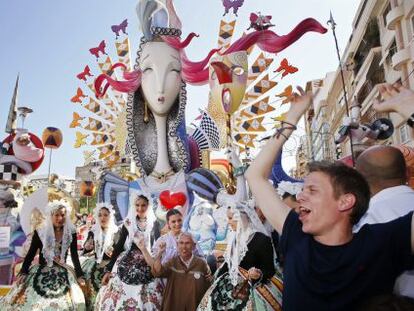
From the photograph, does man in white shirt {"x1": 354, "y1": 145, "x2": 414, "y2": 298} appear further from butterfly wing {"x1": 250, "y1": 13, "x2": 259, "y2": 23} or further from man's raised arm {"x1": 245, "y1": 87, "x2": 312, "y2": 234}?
butterfly wing {"x1": 250, "y1": 13, "x2": 259, "y2": 23}

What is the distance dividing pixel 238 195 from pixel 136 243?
1084 mm

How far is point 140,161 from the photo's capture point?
23.7 feet

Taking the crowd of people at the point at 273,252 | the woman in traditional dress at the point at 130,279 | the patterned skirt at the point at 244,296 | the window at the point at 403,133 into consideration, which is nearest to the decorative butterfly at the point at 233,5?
the crowd of people at the point at 273,252

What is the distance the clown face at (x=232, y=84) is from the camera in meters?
6.45

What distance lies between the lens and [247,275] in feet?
10.0

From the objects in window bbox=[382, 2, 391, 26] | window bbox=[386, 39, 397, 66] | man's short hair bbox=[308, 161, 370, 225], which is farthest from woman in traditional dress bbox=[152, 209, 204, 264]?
window bbox=[382, 2, 391, 26]

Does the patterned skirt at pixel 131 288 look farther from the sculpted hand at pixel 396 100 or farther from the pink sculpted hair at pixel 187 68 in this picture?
the pink sculpted hair at pixel 187 68

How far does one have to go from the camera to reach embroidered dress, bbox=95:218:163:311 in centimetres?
377

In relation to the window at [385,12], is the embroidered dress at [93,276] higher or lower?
lower

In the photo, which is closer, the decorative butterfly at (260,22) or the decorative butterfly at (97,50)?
the decorative butterfly at (260,22)

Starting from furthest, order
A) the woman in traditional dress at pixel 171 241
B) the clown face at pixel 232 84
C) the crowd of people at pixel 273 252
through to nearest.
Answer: the clown face at pixel 232 84, the woman in traditional dress at pixel 171 241, the crowd of people at pixel 273 252

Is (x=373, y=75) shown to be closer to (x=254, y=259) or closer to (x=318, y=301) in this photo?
(x=254, y=259)

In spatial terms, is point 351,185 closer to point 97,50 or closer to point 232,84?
point 232,84

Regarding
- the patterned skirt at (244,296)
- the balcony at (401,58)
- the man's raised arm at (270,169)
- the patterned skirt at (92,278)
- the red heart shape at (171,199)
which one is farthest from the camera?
the balcony at (401,58)
